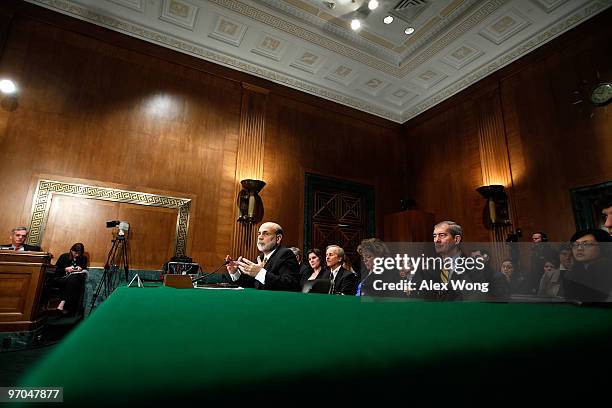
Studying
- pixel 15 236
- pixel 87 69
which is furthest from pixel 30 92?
pixel 15 236

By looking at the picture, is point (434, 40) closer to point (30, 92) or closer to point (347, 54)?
point (347, 54)

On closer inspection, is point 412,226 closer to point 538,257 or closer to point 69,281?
point 538,257

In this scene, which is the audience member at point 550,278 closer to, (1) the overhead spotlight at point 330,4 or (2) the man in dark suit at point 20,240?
(1) the overhead spotlight at point 330,4

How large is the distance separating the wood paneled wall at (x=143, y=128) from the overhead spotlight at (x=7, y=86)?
16 centimetres

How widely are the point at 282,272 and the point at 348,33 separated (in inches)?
201

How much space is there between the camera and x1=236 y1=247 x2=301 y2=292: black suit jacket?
111 inches

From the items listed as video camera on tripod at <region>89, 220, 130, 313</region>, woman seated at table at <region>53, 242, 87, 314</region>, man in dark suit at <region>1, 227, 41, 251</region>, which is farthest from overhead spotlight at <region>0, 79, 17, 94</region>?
woman seated at table at <region>53, 242, 87, 314</region>

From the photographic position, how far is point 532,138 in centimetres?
586

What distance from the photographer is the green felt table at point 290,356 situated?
11.1 inches

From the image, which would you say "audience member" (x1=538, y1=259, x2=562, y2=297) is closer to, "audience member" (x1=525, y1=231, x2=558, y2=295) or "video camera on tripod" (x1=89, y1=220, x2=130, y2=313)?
"audience member" (x1=525, y1=231, x2=558, y2=295)

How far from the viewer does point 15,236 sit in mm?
4379

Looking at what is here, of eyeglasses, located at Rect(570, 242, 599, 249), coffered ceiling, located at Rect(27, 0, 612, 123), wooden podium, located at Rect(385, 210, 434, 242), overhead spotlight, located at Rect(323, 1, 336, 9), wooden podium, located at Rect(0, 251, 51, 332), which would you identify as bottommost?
wooden podium, located at Rect(0, 251, 51, 332)

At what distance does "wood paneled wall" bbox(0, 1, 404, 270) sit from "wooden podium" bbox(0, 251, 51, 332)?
129 cm

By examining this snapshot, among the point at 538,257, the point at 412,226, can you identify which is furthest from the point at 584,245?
the point at 412,226
